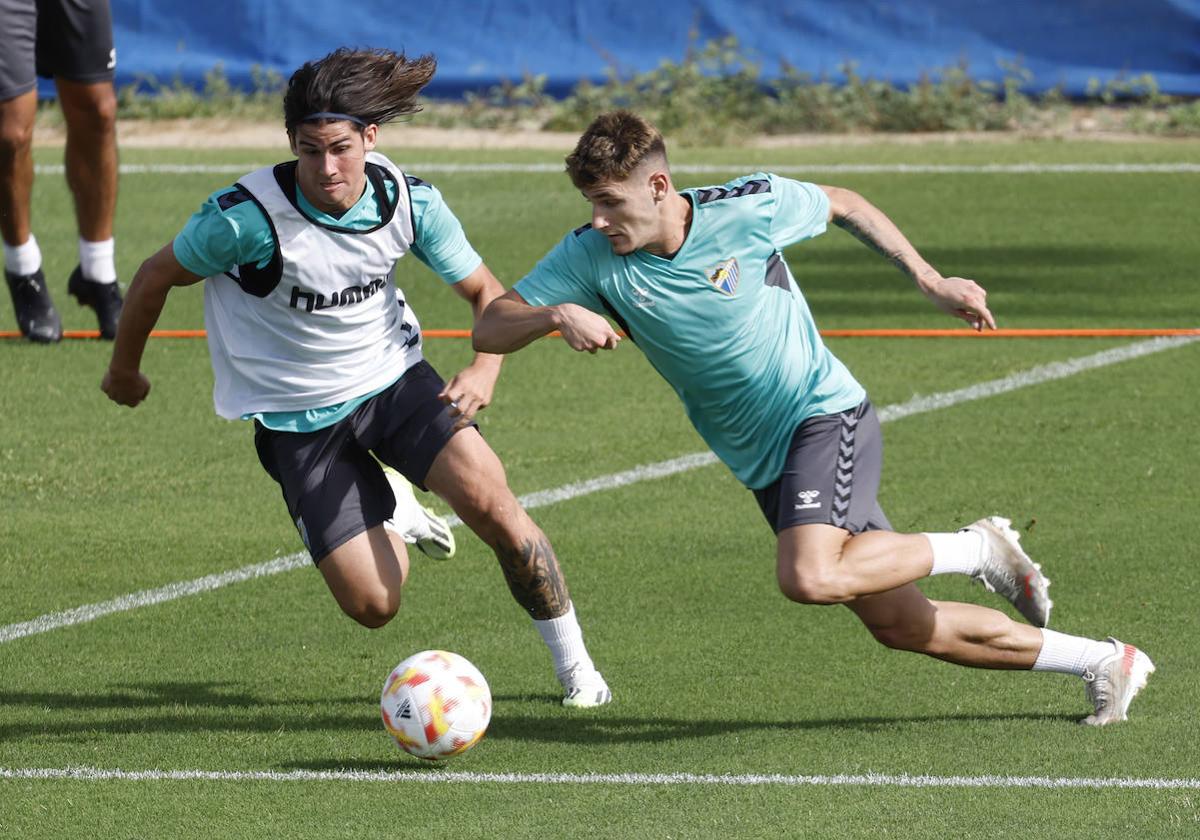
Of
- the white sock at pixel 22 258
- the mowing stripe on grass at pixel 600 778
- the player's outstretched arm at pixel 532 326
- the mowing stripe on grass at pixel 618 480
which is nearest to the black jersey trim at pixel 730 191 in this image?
the player's outstretched arm at pixel 532 326

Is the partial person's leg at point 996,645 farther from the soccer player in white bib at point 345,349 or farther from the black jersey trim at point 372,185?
the black jersey trim at point 372,185

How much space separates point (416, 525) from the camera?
7246mm

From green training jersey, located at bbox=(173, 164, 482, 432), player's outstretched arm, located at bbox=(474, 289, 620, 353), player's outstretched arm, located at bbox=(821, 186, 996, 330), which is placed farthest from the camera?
green training jersey, located at bbox=(173, 164, 482, 432)

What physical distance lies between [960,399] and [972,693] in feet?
13.2

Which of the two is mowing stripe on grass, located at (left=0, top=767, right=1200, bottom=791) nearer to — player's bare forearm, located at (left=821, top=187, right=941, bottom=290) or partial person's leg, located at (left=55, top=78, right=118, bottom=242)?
player's bare forearm, located at (left=821, top=187, right=941, bottom=290)

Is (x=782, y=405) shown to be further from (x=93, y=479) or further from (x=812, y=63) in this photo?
(x=812, y=63)

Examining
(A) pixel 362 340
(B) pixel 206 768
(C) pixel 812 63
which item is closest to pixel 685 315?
(A) pixel 362 340

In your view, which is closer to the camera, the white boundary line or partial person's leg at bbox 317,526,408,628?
partial person's leg at bbox 317,526,408,628

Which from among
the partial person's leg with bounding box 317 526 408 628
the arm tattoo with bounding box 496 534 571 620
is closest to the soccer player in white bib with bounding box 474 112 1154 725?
the arm tattoo with bounding box 496 534 571 620

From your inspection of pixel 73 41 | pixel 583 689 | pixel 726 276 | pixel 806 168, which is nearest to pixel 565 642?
pixel 583 689

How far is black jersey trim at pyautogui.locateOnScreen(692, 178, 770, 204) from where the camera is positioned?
6.12m

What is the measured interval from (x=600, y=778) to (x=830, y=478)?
1.16 metres

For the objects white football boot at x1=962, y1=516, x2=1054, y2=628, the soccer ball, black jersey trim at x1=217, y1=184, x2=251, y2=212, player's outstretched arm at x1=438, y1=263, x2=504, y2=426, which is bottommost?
the soccer ball

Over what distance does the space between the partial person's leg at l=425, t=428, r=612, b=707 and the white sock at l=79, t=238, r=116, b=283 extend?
5492 mm
